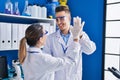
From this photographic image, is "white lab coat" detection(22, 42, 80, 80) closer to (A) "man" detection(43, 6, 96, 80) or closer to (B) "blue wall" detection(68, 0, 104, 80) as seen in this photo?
(A) "man" detection(43, 6, 96, 80)

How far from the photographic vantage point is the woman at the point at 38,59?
1.52 meters

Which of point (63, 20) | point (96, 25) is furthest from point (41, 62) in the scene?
point (96, 25)

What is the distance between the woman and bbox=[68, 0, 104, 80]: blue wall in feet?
5.29

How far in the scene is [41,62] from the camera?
1.51 meters

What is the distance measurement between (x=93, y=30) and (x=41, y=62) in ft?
5.96

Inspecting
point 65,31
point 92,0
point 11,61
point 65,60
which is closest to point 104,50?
point 92,0

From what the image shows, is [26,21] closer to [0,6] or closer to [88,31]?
[0,6]

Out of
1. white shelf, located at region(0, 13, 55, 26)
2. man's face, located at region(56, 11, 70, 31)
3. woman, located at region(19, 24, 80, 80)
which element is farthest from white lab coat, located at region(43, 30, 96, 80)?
white shelf, located at region(0, 13, 55, 26)

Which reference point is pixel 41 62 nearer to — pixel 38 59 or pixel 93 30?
pixel 38 59

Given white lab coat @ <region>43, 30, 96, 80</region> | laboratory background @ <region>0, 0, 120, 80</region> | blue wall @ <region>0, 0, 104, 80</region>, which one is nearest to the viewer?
white lab coat @ <region>43, 30, 96, 80</region>

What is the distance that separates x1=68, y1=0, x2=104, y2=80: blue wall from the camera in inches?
122

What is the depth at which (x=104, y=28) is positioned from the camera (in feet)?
10.1

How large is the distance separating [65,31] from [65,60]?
66 centimetres

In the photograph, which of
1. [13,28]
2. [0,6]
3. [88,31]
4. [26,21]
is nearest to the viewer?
[13,28]
